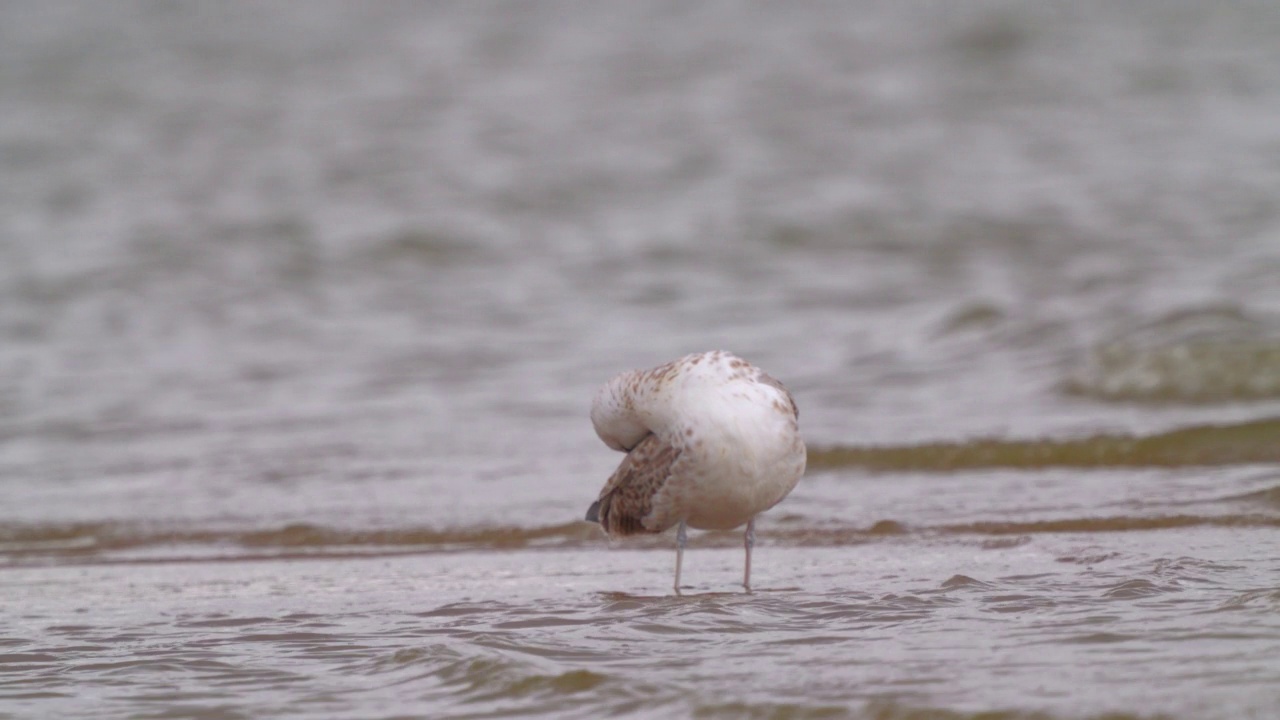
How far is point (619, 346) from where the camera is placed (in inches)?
456

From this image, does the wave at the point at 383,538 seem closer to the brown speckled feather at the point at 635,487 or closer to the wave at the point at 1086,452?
the brown speckled feather at the point at 635,487

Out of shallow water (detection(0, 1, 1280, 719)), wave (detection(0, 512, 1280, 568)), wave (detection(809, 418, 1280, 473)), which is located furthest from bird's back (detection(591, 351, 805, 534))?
wave (detection(809, 418, 1280, 473))

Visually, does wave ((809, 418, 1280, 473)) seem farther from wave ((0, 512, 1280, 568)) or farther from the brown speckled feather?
the brown speckled feather

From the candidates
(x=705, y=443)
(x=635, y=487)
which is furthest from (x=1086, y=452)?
(x=705, y=443)

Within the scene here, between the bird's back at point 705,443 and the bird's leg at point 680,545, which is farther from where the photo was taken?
the bird's leg at point 680,545

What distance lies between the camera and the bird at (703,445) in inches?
207

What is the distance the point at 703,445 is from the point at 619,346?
630 centimetres

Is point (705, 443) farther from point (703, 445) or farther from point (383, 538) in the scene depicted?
point (383, 538)

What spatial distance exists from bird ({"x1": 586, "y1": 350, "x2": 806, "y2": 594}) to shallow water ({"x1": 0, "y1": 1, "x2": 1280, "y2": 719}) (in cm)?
32

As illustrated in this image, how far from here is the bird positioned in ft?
17.3

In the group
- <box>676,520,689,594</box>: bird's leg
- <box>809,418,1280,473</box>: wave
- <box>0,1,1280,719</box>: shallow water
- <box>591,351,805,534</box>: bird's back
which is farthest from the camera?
<box>809,418,1280,473</box>: wave

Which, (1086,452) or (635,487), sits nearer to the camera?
(635,487)

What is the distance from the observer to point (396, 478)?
27.5ft

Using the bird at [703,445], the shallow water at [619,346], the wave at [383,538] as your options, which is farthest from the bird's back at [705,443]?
the wave at [383,538]
